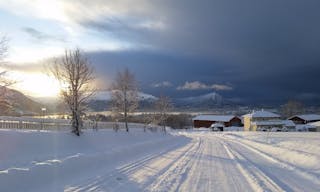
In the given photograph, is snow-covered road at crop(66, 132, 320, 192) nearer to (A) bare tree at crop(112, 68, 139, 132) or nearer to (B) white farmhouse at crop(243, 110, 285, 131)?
(A) bare tree at crop(112, 68, 139, 132)

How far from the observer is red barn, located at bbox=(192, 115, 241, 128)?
184m

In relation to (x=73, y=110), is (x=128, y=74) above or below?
above

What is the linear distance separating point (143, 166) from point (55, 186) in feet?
22.8

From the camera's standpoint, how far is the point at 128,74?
5644cm

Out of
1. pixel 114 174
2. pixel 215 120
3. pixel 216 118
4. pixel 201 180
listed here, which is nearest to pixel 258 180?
pixel 201 180

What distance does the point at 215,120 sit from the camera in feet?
611

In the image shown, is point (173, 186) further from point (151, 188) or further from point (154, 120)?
point (154, 120)

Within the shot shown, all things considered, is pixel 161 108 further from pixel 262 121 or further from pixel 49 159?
pixel 49 159

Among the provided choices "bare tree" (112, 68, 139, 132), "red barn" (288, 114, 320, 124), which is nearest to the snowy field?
"bare tree" (112, 68, 139, 132)

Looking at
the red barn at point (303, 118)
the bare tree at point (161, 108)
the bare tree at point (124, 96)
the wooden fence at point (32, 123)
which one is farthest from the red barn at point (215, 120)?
the wooden fence at point (32, 123)

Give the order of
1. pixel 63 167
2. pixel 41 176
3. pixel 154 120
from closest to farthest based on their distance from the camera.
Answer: pixel 41 176 → pixel 63 167 → pixel 154 120

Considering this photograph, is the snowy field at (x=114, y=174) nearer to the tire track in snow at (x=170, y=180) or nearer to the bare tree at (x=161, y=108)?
the tire track in snow at (x=170, y=180)

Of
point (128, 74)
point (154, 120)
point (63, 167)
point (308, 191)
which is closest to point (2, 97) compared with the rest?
point (63, 167)

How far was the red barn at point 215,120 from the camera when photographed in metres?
184
